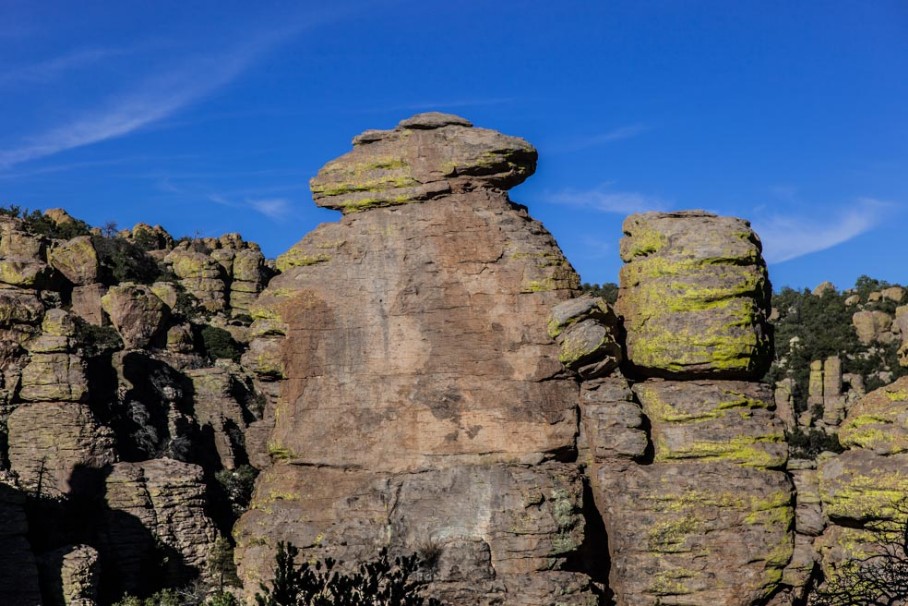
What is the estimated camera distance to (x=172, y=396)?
50.8 m

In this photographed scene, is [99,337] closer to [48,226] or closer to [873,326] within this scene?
[48,226]

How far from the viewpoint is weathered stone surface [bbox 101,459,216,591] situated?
32.6 m

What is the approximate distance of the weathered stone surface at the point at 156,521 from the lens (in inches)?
1283

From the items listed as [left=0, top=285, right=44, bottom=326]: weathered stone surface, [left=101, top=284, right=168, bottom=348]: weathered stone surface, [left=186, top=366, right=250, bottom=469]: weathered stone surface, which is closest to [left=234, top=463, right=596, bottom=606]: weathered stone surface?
[left=0, top=285, right=44, bottom=326]: weathered stone surface

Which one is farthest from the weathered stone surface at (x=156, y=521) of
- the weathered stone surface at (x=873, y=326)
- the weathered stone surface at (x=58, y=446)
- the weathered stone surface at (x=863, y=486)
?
the weathered stone surface at (x=873, y=326)

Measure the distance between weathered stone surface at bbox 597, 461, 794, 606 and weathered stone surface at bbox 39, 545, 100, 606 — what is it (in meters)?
14.7

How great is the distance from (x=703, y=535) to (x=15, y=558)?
1671cm

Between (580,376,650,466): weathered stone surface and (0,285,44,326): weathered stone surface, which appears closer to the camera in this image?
(580,376,650,466): weathered stone surface

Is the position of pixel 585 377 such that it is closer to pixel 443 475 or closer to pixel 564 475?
pixel 564 475

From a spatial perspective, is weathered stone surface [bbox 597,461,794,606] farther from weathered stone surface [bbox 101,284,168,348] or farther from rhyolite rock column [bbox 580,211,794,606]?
weathered stone surface [bbox 101,284,168,348]

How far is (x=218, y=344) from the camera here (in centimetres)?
6322

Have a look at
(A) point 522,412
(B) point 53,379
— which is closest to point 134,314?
(B) point 53,379

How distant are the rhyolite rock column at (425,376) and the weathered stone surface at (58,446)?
596 inches

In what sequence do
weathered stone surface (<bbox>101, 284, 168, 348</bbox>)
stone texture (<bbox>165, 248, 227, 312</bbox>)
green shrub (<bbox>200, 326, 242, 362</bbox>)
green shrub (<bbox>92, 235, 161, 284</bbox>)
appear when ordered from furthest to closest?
stone texture (<bbox>165, 248, 227, 312</bbox>) < green shrub (<bbox>92, 235, 161, 284</bbox>) < green shrub (<bbox>200, 326, 242, 362</bbox>) < weathered stone surface (<bbox>101, 284, 168, 348</bbox>)
